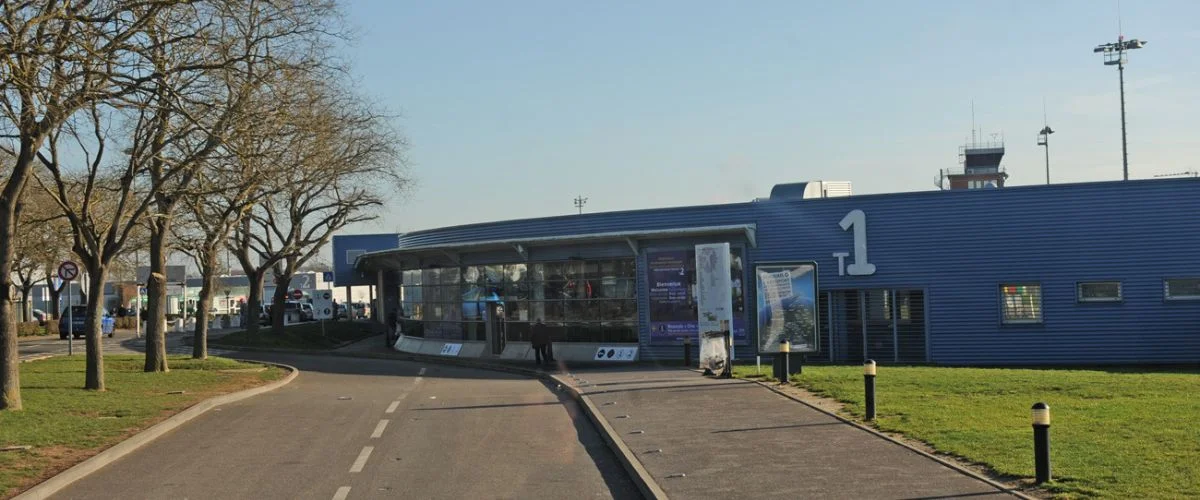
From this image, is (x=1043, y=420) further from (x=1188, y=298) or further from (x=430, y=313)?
(x=430, y=313)

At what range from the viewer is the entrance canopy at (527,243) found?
33.5 metres

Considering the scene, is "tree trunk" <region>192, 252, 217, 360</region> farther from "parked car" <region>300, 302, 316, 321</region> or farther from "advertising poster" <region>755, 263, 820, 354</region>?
"parked car" <region>300, 302, 316, 321</region>

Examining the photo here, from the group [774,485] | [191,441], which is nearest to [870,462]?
[774,485]

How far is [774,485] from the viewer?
1118 cm

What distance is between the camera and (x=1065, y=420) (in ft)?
49.2

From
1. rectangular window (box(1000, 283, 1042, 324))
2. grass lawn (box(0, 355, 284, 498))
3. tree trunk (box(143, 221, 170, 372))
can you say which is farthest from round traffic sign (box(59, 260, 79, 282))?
rectangular window (box(1000, 283, 1042, 324))

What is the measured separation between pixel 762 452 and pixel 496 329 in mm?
27500

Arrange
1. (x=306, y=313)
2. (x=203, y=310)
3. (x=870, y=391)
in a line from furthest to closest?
(x=306, y=313) < (x=203, y=310) < (x=870, y=391)

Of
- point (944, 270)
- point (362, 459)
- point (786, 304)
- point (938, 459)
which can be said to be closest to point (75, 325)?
point (786, 304)

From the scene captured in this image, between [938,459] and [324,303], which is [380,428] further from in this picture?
[324,303]

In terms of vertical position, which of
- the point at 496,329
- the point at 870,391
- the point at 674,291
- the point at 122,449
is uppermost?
the point at 674,291

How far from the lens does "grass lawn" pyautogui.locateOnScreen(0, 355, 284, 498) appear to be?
13.8m

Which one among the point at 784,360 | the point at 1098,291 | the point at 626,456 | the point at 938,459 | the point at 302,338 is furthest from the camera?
the point at 302,338

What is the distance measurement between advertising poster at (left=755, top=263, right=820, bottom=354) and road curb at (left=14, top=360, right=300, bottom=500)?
11289mm
